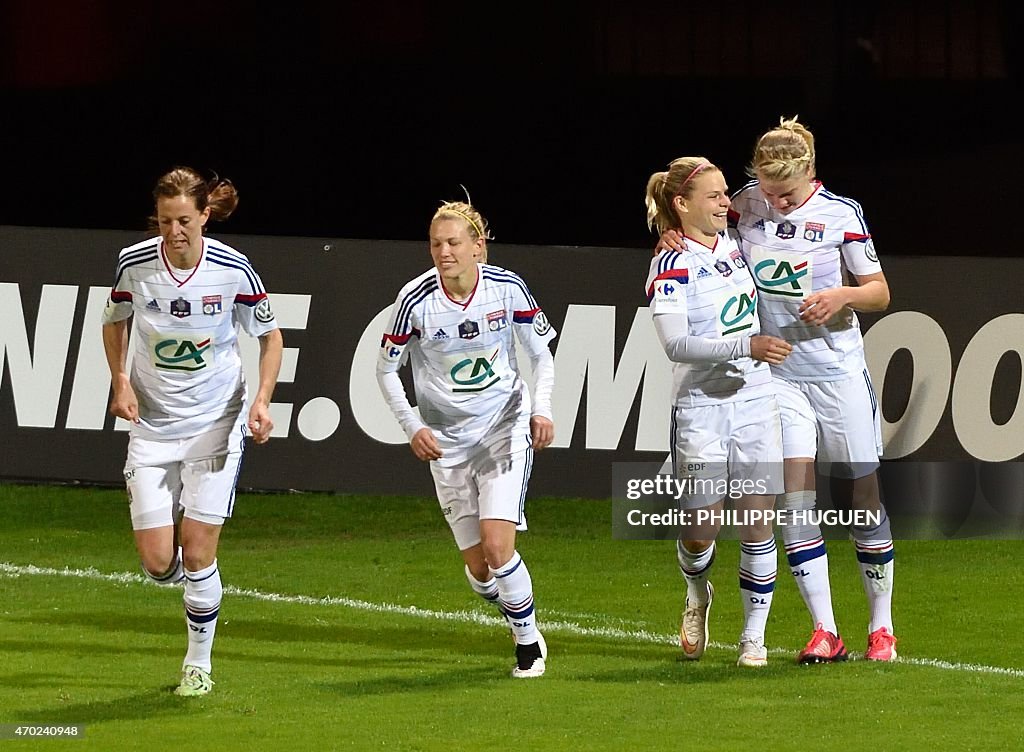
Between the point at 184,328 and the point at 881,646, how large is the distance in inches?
111

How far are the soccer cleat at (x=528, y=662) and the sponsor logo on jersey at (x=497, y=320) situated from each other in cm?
115

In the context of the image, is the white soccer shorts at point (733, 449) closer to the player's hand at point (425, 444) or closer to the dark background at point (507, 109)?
the player's hand at point (425, 444)

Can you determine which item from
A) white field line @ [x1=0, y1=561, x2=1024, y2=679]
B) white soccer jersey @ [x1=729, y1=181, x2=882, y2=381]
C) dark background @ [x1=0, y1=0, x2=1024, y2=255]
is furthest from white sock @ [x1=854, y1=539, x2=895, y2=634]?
dark background @ [x1=0, y1=0, x2=1024, y2=255]

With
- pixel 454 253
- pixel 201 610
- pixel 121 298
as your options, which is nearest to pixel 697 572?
pixel 454 253

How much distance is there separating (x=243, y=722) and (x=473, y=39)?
27.7 ft

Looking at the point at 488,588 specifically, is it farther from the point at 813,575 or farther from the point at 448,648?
the point at 813,575

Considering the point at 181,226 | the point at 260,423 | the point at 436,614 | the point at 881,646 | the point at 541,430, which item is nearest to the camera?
the point at 260,423

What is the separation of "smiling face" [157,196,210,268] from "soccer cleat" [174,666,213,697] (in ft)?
4.61

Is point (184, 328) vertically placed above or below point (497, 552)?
above

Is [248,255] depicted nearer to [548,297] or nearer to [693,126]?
[548,297]

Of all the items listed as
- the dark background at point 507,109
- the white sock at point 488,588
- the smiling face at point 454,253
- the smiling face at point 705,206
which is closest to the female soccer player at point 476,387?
the smiling face at point 454,253

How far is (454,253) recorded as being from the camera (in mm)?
6738

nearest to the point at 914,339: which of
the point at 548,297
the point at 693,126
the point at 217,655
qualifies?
the point at 548,297

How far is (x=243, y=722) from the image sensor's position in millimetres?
6160
